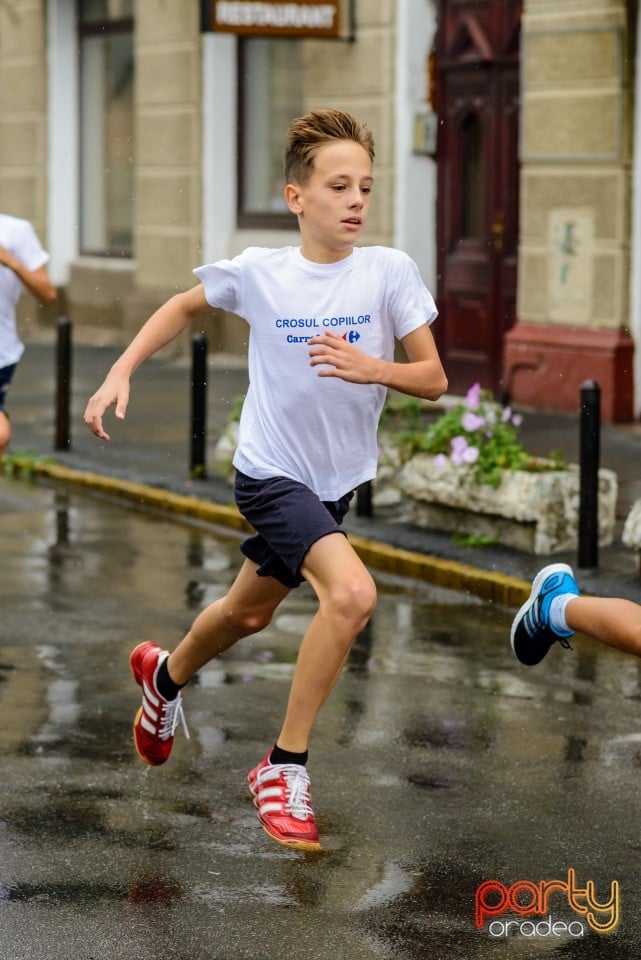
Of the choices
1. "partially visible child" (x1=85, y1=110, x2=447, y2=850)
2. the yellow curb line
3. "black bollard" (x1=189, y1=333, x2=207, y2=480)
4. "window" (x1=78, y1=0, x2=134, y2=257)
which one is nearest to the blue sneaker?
"partially visible child" (x1=85, y1=110, x2=447, y2=850)

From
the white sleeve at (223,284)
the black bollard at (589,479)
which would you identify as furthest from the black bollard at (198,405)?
the white sleeve at (223,284)

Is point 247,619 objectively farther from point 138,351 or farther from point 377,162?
point 377,162

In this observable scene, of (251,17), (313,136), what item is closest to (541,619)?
(313,136)

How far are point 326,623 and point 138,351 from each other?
0.88 metres

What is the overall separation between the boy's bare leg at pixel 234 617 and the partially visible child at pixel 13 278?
10.00 feet

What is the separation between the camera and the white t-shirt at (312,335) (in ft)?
17.5

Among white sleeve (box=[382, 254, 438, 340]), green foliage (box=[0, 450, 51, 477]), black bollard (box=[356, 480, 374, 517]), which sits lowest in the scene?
green foliage (box=[0, 450, 51, 477])

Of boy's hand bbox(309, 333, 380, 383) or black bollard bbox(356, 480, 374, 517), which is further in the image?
black bollard bbox(356, 480, 374, 517)

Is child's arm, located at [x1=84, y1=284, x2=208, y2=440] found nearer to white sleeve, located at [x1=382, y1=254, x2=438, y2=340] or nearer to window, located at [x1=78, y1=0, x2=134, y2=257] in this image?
white sleeve, located at [x1=382, y1=254, x2=438, y2=340]

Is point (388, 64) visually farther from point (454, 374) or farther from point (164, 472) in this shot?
point (164, 472)

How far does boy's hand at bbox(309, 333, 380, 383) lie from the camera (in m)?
5.03

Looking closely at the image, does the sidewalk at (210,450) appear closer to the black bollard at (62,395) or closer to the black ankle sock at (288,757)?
the black bollard at (62,395)

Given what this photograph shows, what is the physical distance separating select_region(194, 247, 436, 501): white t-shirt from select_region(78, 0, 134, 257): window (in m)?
16.9

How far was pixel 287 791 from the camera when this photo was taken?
17.1ft
